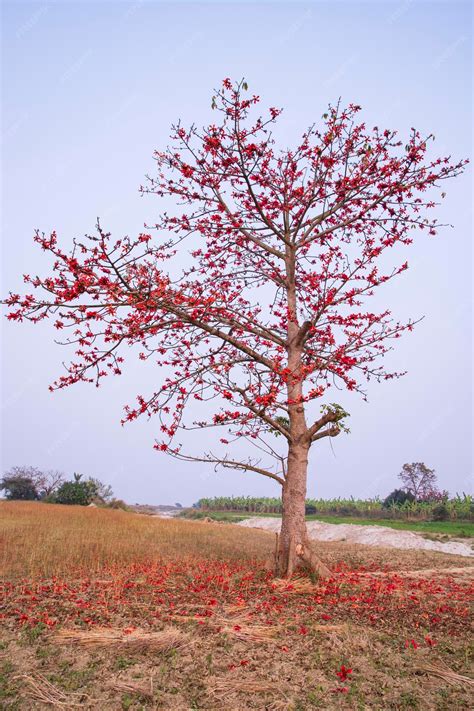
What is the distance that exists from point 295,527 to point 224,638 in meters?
3.96

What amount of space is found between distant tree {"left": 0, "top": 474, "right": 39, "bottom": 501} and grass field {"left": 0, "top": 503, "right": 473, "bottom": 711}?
35.9 meters

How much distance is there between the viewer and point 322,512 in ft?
164

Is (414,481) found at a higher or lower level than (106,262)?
lower

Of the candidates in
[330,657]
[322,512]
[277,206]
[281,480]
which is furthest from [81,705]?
[322,512]

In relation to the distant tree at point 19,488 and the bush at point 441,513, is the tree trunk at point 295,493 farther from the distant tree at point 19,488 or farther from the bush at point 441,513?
the distant tree at point 19,488

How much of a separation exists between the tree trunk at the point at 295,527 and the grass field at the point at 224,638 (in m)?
0.41

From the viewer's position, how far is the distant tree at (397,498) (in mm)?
43750

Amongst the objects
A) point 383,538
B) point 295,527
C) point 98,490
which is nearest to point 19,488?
point 98,490

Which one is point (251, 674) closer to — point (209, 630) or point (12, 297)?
point (209, 630)

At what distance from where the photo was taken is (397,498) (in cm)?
4459

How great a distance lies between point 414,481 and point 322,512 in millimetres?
10239

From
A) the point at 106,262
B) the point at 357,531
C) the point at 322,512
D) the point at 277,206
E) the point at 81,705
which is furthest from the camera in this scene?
the point at 322,512

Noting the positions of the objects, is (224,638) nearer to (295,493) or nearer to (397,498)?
(295,493)

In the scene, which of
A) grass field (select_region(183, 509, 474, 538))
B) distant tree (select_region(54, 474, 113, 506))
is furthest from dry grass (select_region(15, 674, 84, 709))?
distant tree (select_region(54, 474, 113, 506))
